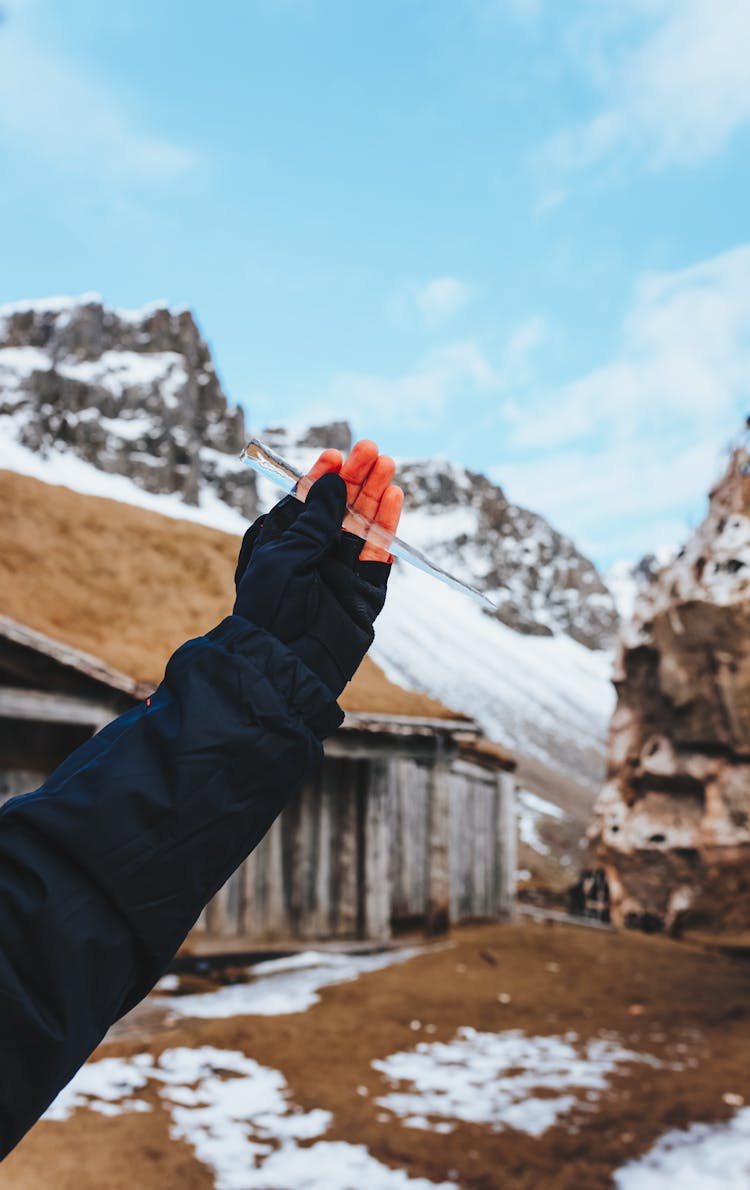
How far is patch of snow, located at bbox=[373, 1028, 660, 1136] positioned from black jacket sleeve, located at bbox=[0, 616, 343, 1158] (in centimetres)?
426

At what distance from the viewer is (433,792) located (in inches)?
414

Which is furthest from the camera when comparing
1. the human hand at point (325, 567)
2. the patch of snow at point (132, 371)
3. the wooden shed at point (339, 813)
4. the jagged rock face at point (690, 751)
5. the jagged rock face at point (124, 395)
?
the patch of snow at point (132, 371)

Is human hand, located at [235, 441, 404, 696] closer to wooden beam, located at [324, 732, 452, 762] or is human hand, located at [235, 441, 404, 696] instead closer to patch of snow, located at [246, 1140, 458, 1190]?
patch of snow, located at [246, 1140, 458, 1190]

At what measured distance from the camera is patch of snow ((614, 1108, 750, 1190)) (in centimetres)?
397

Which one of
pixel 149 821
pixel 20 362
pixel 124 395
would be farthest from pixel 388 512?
pixel 124 395

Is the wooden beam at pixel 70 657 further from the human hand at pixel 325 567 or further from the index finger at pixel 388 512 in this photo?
the index finger at pixel 388 512

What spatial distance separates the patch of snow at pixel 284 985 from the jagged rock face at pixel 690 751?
4613mm

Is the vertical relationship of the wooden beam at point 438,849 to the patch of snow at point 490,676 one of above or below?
below

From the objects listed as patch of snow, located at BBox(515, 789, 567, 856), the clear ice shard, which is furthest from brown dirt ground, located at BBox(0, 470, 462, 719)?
patch of snow, located at BBox(515, 789, 567, 856)

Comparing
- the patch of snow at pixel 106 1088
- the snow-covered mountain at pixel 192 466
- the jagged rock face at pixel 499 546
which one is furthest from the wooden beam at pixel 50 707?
the jagged rock face at pixel 499 546

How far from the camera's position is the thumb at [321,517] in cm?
138

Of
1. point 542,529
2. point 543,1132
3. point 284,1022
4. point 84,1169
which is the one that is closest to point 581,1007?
point 284,1022

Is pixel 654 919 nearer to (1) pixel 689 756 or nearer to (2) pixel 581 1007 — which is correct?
(1) pixel 689 756

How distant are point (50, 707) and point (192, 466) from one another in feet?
265
